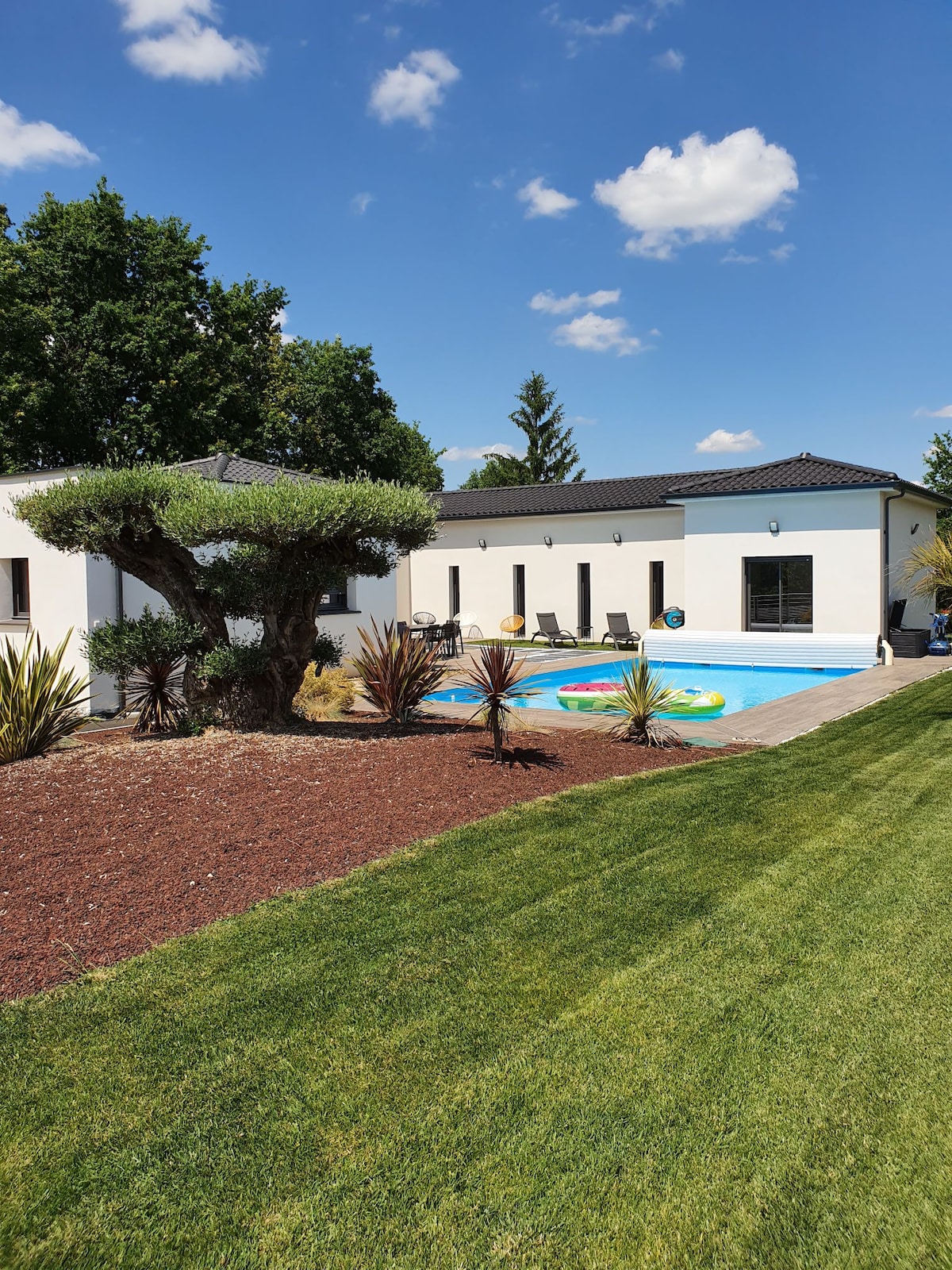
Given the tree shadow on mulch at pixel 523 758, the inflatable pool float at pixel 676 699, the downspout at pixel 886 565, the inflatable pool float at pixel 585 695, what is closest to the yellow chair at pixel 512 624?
the inflatable pool float at pixel 585 695

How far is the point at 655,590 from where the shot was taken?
2370 centimetres

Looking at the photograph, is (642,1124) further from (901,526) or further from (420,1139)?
(901,526)

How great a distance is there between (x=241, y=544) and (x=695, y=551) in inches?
604

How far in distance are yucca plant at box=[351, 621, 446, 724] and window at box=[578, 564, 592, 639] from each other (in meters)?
16.4

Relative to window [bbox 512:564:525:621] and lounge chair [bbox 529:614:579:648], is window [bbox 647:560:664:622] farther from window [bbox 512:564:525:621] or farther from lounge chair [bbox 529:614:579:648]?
window [bbox 512:564:525:621]

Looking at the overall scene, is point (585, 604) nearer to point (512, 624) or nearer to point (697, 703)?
point (512, 624)

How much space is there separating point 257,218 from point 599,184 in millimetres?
8403

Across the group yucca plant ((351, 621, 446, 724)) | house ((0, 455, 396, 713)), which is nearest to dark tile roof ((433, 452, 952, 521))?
house ((0, 455, 396, 713))

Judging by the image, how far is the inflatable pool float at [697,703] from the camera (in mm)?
14004

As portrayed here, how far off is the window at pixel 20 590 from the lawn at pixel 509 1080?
11.7 m

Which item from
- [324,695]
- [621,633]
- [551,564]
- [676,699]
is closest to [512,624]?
[551,564]

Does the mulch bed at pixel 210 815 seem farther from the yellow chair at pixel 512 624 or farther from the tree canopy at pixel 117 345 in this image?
the tree canopy at pixel 117 345

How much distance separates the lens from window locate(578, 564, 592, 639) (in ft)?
81.9

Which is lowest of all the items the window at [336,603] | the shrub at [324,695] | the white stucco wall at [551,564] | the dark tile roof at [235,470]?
the shrub at [324,695]
